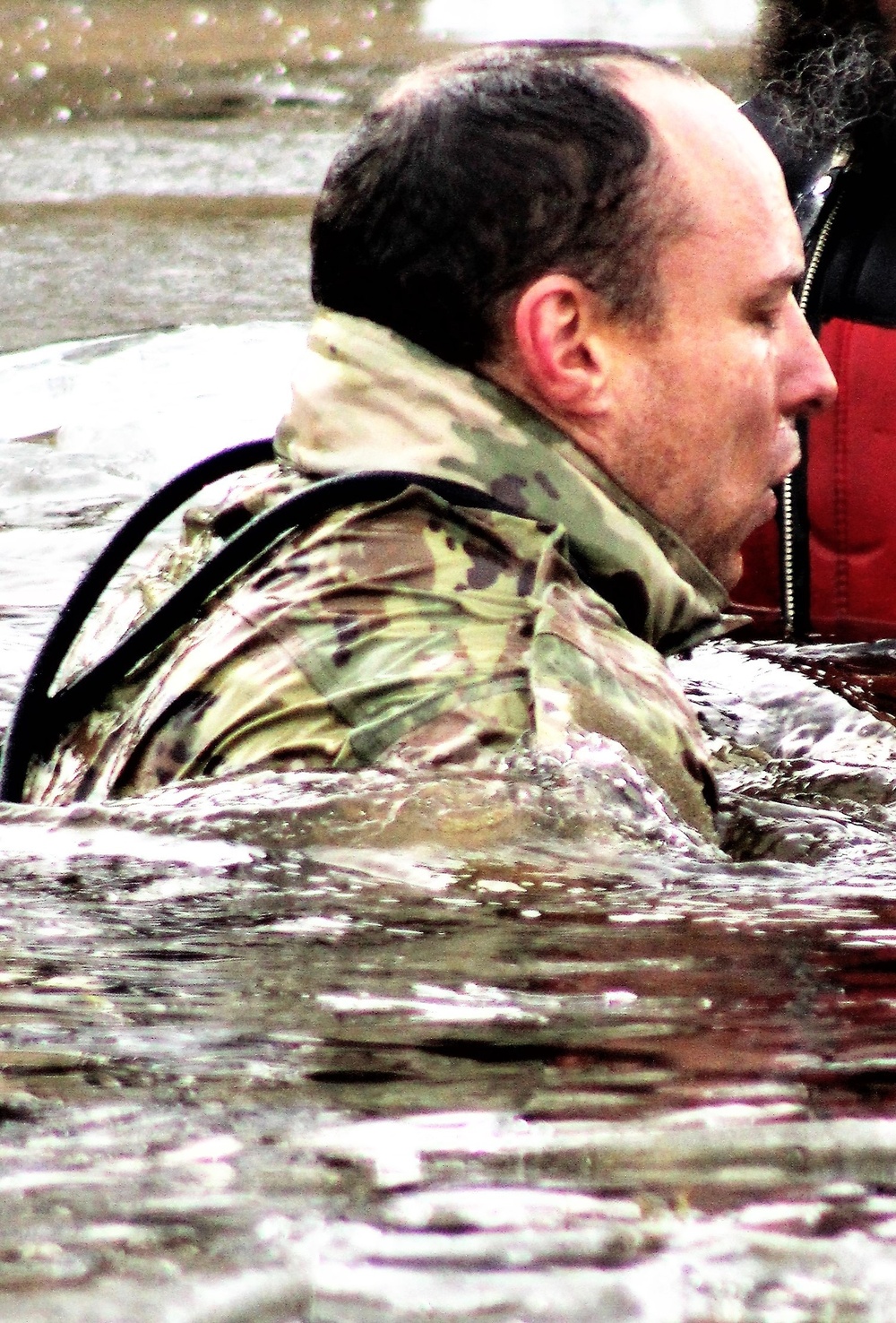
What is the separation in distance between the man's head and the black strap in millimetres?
223

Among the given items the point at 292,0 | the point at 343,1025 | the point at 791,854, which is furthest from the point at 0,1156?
the point at 292,0

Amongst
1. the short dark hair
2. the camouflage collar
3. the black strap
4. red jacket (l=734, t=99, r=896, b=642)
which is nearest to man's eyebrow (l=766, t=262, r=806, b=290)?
the short dark hair

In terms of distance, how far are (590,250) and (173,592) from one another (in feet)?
1.86

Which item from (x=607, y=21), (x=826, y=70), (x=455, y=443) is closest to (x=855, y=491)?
(x=826, y=70)

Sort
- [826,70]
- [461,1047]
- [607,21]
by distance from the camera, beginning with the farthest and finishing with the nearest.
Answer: [607,21]
[826,70]
[461,1047]

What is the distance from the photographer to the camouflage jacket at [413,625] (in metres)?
1.83

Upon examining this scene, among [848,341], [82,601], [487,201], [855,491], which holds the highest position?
[487,201]

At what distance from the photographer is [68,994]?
1481 mm

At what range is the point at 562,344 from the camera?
2.09m

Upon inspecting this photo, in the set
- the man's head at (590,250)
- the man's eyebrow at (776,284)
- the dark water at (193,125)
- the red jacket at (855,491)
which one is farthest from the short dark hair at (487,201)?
the dark water at (193,125)

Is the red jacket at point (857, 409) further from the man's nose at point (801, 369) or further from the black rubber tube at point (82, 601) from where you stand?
the black rubber tube at point (82, 601)

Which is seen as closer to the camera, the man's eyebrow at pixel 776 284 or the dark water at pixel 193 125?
the man's eyebrow at pixel 776 284

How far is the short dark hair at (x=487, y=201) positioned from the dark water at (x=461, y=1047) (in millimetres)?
Result: 562

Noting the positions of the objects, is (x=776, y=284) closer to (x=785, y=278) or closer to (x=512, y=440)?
(x=785, y=278)
